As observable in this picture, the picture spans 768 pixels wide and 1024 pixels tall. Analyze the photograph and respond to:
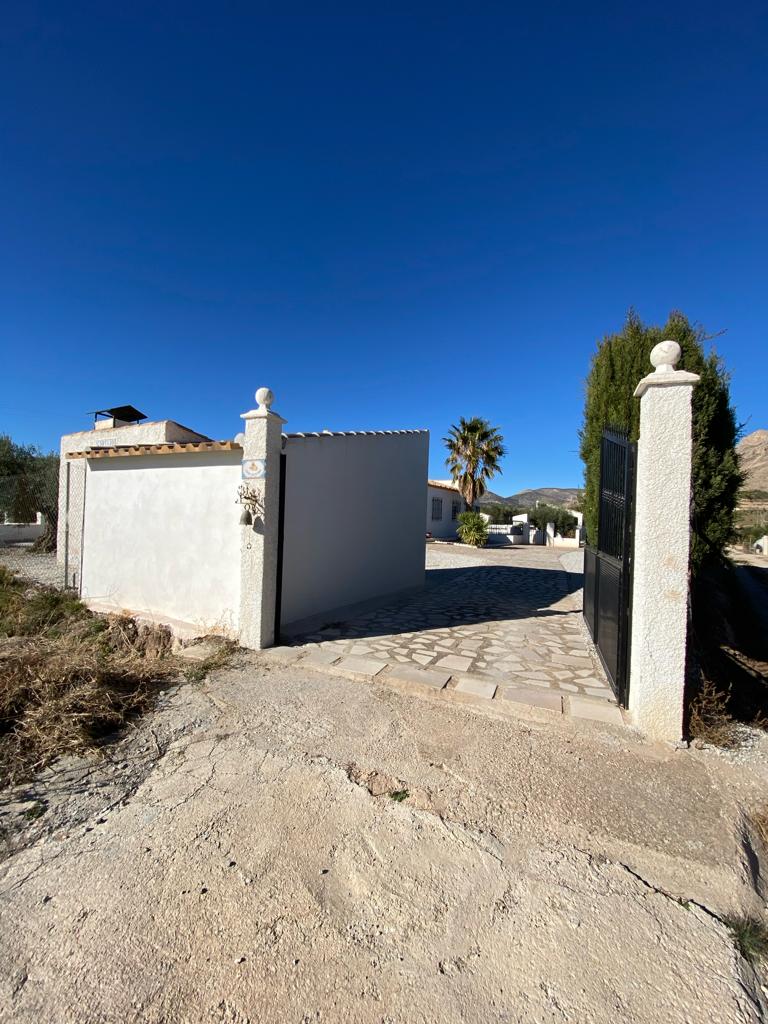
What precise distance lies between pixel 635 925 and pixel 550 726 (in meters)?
1.74

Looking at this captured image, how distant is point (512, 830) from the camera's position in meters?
2.27

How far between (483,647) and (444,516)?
841 inches

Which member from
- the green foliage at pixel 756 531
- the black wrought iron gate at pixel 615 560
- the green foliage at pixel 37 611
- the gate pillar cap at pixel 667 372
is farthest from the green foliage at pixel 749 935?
the green foliage at pixel 756 531

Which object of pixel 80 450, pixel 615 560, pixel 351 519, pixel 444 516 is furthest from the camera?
pixel 444 516

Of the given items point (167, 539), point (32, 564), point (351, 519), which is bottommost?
point (32, 564)

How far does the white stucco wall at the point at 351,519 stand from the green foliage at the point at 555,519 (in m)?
23.5

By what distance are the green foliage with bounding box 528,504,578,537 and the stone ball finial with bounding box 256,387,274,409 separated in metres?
28.5

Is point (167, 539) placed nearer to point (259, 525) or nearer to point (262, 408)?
point (259, 525)

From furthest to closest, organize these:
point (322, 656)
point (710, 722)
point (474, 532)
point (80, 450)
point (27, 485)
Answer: point (474, 532)
point (27, 485)
point (80, 450)
point (322, 656)
point (710, 722)

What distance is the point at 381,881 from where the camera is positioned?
1.96m

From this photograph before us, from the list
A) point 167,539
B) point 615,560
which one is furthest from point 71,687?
point 615,560

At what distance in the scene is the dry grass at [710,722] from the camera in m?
3.21

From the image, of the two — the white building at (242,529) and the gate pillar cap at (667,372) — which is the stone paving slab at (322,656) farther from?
the gate pillar cap at (667,372)

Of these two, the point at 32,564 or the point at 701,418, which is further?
the point at 32,564
